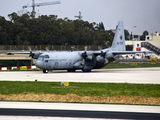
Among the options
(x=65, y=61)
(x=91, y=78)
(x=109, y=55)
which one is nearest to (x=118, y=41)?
Result: (x=109, y=55)

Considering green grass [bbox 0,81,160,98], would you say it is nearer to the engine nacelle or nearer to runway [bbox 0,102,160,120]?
runway [bbox 0,102,160,120]

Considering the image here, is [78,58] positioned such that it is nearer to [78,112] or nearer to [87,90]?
[87,90]

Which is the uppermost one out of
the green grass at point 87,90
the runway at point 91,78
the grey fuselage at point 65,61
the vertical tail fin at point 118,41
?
the vertical tail fin at point 118,41

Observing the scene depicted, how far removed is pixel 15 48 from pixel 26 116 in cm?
5958

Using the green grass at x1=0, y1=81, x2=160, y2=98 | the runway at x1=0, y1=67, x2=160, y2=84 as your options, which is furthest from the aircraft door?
the green grass at x1=0, y1=81, x2=160, y2=98

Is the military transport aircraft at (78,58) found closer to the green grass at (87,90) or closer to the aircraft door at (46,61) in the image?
the aircraft door at (46,61)

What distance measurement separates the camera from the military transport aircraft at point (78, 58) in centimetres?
4016

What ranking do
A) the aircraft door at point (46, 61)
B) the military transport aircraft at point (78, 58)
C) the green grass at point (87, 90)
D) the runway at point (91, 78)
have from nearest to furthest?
the green grass at point (87, 90)
the runway at point (91, 78)
the aircraft door at point (46, 61)
the military transport aircraft at point (78, 58)

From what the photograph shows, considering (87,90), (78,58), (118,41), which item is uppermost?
(118,41)

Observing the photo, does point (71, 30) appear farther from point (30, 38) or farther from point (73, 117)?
point (73, 117)

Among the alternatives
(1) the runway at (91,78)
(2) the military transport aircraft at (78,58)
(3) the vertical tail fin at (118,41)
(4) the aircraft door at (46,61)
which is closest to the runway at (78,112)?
(1) the runway at (91,78)

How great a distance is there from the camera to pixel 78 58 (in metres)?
44.2

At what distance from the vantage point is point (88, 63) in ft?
148

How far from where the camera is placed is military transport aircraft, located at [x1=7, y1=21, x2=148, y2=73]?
4016 cm
